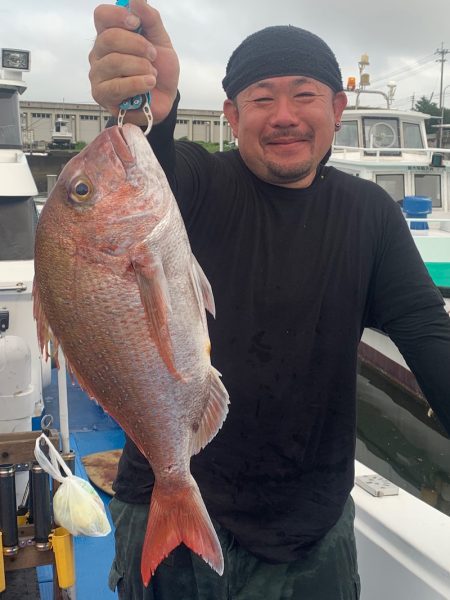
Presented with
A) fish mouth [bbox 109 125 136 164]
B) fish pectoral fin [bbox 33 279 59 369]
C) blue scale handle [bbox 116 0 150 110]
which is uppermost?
blue scale handle [bbox 116 0 150 110]

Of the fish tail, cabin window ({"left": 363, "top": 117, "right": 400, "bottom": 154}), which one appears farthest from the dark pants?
cabin window ({"left": 363, "top": 117, "right": 400, "bottom": 154})

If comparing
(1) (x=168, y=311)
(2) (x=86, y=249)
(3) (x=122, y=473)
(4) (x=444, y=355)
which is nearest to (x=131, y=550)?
(3) (x=122, y=473)

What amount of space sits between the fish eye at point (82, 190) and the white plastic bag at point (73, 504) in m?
1.54

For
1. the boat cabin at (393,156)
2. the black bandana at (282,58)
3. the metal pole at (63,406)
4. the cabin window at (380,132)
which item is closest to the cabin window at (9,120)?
the metal pole at (63,406)

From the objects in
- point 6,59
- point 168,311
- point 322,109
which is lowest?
point 168,311

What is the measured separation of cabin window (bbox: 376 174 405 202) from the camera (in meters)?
13.3

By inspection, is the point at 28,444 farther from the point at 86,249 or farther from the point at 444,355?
the point at 444,355

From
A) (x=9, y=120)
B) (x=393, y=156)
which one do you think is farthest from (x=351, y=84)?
(x=9, y=120)

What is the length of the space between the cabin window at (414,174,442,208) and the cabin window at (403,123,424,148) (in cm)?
124

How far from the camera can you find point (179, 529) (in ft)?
5.54

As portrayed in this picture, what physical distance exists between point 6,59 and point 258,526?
19.3 ft

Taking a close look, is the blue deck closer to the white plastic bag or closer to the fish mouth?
the white plastic bag

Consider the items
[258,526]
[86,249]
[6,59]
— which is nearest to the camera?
[86,249]

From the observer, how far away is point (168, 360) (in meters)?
1.56
